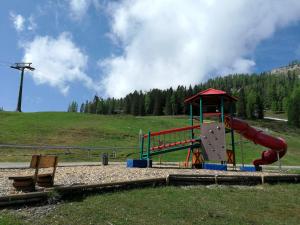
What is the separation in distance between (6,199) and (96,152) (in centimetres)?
3023

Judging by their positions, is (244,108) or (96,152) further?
(244,108)

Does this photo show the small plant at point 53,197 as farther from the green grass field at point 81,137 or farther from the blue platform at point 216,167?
the green grass field at point 81,137

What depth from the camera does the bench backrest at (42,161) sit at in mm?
10672

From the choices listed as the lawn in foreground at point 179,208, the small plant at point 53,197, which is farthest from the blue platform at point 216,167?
the small plant at point 53,197

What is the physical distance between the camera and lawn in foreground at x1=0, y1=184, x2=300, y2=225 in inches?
344

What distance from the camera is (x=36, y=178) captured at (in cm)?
1074

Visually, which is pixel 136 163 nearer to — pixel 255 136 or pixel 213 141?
pixel 213 141

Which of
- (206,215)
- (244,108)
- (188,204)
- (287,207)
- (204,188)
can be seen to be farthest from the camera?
(244,108)

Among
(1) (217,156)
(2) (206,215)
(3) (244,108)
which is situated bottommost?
(2) (206,215)

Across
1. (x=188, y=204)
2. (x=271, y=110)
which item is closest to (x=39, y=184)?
(x=188, y=204)

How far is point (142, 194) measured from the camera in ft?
38.4

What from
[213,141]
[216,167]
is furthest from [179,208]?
[213,141]

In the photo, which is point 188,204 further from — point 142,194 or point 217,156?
point 217,156

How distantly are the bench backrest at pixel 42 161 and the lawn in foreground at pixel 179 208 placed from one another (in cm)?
170
